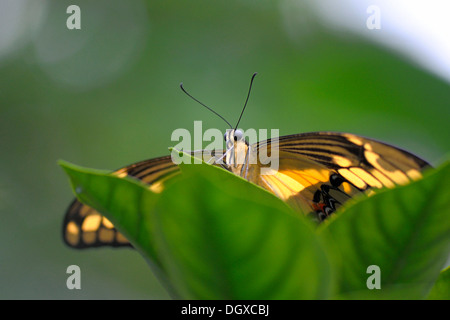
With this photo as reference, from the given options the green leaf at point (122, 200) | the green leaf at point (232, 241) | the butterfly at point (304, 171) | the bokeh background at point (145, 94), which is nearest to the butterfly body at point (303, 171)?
the butterfly at point (304, 171)

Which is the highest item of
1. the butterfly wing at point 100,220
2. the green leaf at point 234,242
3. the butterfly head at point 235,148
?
the butterfly head at point 235,148

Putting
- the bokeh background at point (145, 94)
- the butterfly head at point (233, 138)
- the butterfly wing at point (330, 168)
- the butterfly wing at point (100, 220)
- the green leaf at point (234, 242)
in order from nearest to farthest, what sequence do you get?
the green leaf at point (234, 242) < the butterfly wing at point (330, 168) < the butterfly wing at point (100, 220) < the butterfly head at point (233, 138) < the bokeh background at point (145, 94)

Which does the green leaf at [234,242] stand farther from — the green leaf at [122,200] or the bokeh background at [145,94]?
the bokeh background at [145,94]

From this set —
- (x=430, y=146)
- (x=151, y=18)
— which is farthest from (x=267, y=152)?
(x=151, y=18)

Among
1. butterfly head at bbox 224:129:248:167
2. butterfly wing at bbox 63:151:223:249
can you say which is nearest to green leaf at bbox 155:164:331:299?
butterfly wing at bbox 63:151:223:249

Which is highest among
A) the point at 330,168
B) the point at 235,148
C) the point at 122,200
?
the point at 235,148

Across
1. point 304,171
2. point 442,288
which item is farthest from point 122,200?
point 304,171

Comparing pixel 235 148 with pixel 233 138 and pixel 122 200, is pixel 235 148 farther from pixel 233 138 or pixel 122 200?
pixel 122 200
